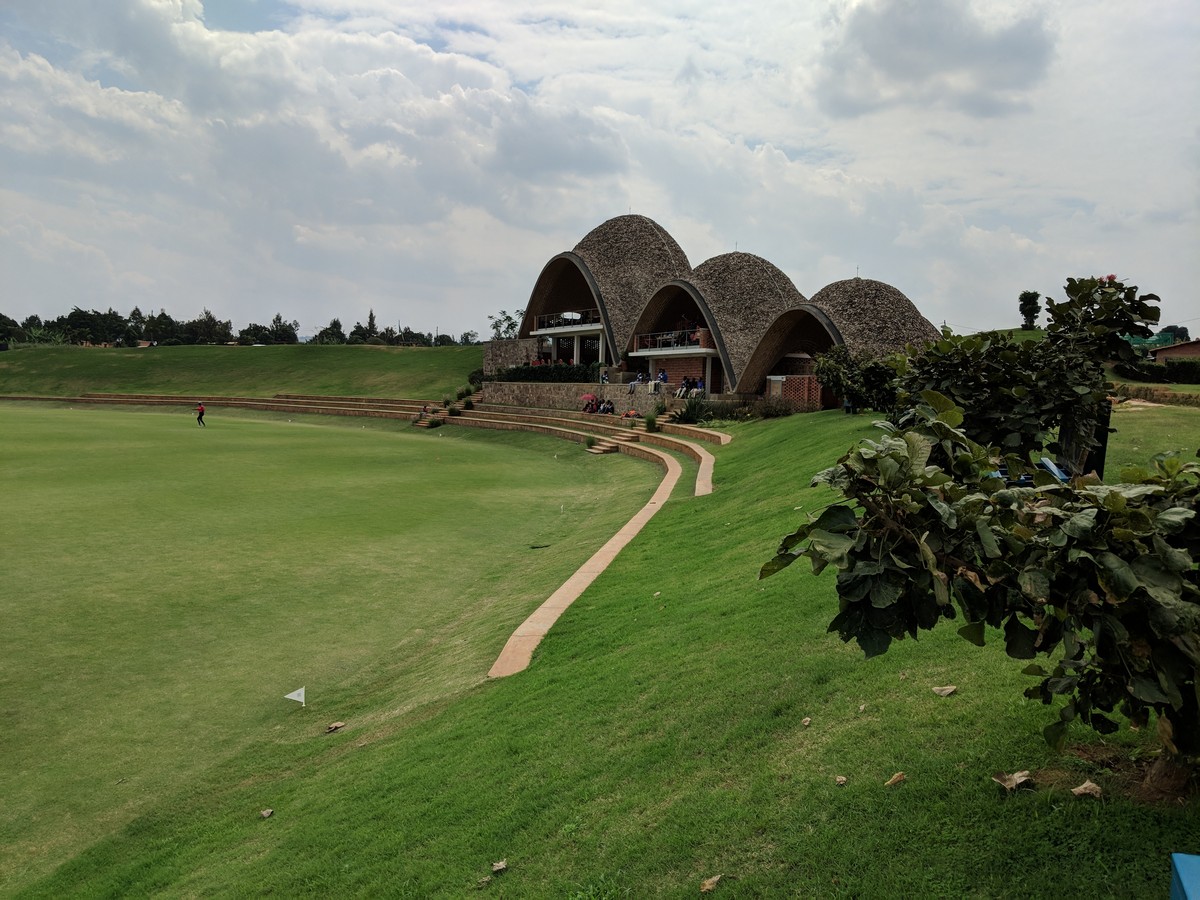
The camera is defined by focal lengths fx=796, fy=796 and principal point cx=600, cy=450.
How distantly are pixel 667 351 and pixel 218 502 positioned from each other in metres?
26.7

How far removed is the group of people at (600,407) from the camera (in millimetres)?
35062

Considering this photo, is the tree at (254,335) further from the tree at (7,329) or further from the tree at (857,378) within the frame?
the tree at (857,378)

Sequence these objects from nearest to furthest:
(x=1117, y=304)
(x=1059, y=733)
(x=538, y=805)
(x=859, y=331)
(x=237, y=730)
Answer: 1. (x=1059, y=733)
2. (x=538, y=805)
3. (x=1117, y=304)
4. (x=237, y=730)
5. (x=859, y=331)

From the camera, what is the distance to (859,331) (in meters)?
30.5

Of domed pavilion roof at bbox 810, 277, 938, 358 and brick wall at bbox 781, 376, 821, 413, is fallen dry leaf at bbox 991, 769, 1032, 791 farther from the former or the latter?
domed pavilion roof at bbox 810, 277, 938, 358

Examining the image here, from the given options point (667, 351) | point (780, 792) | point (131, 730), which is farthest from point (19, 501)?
point (667, 351)

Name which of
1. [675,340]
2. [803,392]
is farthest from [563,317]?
[803,392]

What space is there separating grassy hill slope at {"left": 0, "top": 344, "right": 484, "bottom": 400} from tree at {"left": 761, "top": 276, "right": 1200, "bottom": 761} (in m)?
49.1

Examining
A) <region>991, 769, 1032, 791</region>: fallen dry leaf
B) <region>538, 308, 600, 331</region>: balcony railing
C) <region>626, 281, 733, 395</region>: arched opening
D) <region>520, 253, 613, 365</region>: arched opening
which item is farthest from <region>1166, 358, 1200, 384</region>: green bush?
<region>538, 308, 600, 331</region>: balcony railing

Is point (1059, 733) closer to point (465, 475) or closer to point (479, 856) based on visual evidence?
point (479, 856)

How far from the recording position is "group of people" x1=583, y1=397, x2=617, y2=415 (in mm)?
35062

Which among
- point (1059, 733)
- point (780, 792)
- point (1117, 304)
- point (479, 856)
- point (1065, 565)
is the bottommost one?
point (479, 856)

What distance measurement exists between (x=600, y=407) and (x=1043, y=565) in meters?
33.1

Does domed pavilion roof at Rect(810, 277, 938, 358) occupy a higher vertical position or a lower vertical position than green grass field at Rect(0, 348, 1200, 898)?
higher
